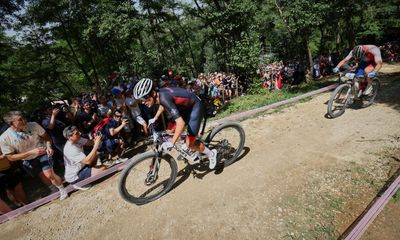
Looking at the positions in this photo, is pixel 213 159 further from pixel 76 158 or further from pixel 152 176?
pixel 76 158

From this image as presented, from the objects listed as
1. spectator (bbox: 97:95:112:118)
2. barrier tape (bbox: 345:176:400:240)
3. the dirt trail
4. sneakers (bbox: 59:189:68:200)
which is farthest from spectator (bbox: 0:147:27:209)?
barrier tape (bbox: 345:176:400:240)

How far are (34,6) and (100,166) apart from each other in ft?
51.5

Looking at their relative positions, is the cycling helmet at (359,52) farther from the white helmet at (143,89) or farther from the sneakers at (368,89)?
the white helmet at (143,89)

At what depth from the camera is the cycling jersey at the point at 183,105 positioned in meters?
4.14

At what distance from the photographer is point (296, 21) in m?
12.6

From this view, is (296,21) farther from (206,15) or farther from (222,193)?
(222,193)

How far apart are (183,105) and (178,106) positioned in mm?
92

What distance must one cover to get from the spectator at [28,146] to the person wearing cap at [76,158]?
0.36m

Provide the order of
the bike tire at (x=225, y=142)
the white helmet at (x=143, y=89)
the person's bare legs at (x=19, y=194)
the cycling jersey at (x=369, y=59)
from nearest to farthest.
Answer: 1. the white helmet at (x=143, y=89)
2. the bike tire at (x=225, y=142)
3. the person's bare legs at (x=19, y=194)
4. the cycling jersey at (x=369, y=59)

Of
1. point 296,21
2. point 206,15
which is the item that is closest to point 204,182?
point 206,15

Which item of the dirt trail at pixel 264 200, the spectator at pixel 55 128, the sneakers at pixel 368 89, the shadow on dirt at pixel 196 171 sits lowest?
the dirt trail at pixel 264 200

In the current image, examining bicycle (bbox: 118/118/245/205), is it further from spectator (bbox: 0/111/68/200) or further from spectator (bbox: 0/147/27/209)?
spectator (bbox: 0/147/27/209)

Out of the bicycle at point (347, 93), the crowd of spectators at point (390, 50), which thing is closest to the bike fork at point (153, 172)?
the bicycle at point (347, 93)

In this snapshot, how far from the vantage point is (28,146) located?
5.11 m
